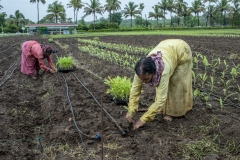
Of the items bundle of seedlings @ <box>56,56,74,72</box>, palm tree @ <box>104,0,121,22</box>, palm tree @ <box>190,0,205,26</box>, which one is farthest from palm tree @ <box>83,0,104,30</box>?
bundle of seedlings @ <box>56,56,74,72</box>

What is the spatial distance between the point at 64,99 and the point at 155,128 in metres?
2.23

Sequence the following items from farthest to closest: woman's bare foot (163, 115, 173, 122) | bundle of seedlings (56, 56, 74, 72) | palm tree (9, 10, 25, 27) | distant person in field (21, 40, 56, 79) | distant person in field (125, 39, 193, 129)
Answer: palm tree (9, 10, 25, 27) → bundle of seedlings (56, 56, 74, 72) → distant person in field (21, 40, 56, 79) → woman's bare foot (163, 115, 173, 122) → distant person in field (125, 39, 193, 129)

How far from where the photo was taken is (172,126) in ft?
12.7

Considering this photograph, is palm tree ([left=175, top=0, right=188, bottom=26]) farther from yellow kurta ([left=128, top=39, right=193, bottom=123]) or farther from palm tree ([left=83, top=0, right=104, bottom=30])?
yellow kurta ([left=128, top=39, right=193, bottom=123])

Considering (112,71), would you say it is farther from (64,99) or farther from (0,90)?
(0,90)

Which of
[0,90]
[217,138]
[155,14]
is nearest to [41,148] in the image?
[217,138]

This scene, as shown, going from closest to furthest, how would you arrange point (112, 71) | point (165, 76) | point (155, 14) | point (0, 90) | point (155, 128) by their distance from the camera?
point (165, 76) < point (155, 128) < point (0, 90) < point (112, 71) < point (155, 14)

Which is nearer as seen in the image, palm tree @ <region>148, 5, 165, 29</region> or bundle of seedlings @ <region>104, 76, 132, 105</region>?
bundle of seedlings @ <region>104, 76, 132, 105</region>

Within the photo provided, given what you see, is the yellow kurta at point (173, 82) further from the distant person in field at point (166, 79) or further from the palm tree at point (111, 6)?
the palm tree at point (111, 6)

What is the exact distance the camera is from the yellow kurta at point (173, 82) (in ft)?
10.4

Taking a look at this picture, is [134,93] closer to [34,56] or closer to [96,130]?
[96,130]

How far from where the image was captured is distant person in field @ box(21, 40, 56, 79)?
269 inches

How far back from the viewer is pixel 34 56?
7312 mm

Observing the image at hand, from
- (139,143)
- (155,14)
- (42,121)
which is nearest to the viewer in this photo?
(139,143)
